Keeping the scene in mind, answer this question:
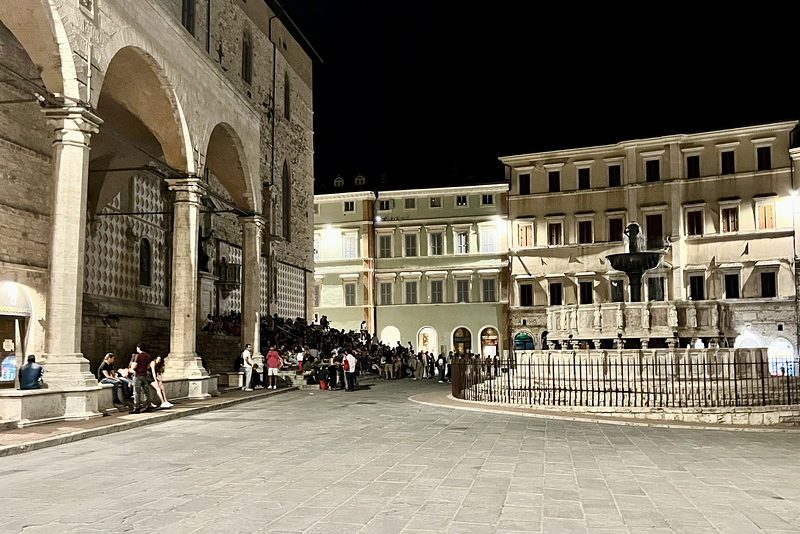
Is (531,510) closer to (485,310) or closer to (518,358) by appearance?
(518,358)

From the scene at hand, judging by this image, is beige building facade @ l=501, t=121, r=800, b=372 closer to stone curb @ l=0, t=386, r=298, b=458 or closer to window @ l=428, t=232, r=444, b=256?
window @ l=428, t=232, r=444, b=256

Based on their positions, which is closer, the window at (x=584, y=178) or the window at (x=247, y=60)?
the window at (x=247, y=60)

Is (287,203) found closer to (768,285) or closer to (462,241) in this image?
(462,241)

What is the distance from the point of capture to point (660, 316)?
836 inches

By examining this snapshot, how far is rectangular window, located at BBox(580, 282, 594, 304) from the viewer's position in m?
40.0

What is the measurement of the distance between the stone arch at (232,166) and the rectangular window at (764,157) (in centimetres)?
2787

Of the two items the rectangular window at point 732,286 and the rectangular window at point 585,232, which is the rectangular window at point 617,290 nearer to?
the rectangular window at point 585,232

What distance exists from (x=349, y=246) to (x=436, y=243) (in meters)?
5.56

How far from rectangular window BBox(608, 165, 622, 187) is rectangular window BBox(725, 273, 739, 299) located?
7.78 metres

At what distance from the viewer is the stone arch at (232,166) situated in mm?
21078

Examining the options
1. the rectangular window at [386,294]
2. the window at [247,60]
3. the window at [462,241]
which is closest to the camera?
the window at [247,60]

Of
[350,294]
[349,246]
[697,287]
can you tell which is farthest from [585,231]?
[350,294]

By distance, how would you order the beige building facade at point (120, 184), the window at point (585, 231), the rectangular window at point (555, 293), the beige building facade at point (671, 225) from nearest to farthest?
1. the beige building facade at point (120, 184)
2. the beige building facade at point (671, 225)
3. the window at point (585, 231)
4. the rectangular window at point (555, 293)

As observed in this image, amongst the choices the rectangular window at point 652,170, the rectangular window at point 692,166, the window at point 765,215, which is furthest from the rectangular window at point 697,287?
the rectangular window at point 652,170
